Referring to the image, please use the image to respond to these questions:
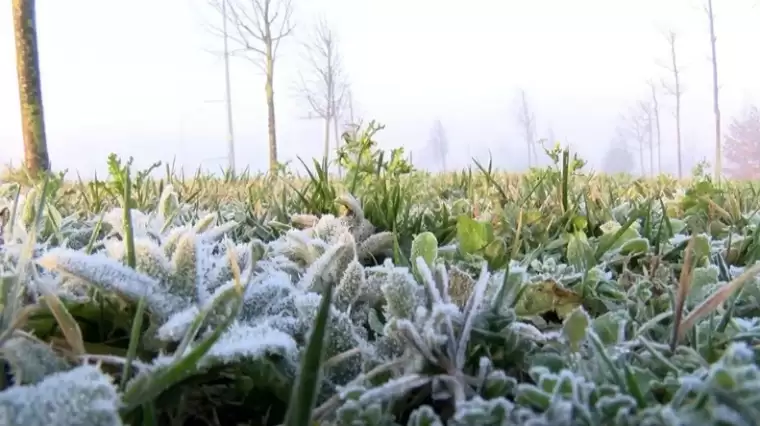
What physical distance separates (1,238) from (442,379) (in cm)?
36

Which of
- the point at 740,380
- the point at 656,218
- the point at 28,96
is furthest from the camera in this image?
the point at 28,96

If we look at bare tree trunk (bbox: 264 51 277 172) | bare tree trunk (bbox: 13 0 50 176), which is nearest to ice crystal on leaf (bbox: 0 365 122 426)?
bare tree trunk (bbox: 13 0 50 176)

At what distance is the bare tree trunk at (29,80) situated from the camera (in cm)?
267

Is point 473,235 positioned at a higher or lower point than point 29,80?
lower

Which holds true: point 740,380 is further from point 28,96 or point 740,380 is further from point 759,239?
point 28,96

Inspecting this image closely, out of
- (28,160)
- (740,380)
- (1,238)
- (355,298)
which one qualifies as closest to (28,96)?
(28,160)

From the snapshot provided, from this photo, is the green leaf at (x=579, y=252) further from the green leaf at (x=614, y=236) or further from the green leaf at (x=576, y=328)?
the green leaf at (x=576, y=328)

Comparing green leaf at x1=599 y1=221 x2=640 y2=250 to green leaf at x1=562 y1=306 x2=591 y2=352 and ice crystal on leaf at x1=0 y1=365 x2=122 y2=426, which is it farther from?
ice crystal on leaf at x1=0 y1=365 x2=122 y2=426

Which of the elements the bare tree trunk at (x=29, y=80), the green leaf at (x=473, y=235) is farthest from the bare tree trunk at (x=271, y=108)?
the green leaf at (x=473, y=235)

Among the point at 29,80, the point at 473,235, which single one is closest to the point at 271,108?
the point at 29,80

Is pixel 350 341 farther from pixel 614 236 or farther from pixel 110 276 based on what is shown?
pixel 614 236

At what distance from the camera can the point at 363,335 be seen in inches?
12.4

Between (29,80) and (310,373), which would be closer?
(310,373)

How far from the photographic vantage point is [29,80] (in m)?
2.70
